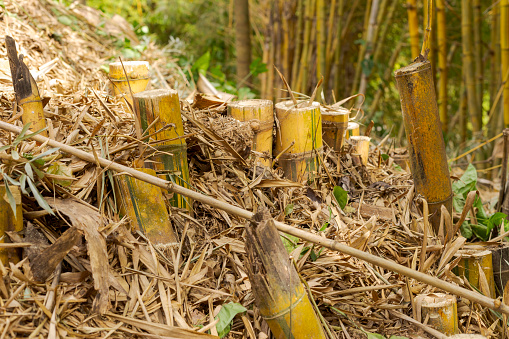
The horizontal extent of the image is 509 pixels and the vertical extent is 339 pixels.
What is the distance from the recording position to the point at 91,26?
10.9 feet

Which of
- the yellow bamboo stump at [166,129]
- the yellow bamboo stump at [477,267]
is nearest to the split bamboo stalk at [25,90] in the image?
the yellow bamboo stump at [166,129]

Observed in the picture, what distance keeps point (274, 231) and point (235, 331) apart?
0.35 metres

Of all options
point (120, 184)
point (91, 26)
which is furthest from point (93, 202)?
point (91, 26)

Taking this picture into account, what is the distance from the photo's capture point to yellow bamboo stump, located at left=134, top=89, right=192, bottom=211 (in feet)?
4.30

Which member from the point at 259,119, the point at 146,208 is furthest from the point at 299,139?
the point at 146,208

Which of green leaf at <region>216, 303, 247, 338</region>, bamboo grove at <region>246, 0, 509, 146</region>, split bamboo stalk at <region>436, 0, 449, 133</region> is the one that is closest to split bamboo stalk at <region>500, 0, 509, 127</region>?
bamboo grove at <region>246, 0, 509, 146</region>

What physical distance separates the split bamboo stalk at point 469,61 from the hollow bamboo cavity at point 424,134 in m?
1.78

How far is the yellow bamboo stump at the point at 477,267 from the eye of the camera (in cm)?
143

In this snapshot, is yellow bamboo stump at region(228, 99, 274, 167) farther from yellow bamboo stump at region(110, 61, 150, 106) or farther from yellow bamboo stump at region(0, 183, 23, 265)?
yellow bamboo stump at region(0, 183, 23, 265)

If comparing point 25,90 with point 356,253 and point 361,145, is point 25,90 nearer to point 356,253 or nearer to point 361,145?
point 356,253

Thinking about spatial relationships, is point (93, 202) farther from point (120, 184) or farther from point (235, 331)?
point (235, 331)

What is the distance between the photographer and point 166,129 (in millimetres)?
1324

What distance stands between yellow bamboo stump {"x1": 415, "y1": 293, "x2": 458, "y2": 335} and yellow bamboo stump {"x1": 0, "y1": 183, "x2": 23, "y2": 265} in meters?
1.11

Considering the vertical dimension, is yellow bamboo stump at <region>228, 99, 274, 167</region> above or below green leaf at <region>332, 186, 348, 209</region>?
above
